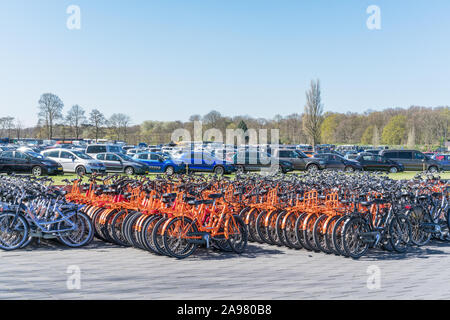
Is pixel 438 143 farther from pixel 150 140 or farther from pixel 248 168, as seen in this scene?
pixel 248 168

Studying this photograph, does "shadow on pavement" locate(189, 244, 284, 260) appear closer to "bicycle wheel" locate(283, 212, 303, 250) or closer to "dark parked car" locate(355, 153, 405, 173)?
"bicycle wheel" locate(283, 212, 303, 250)

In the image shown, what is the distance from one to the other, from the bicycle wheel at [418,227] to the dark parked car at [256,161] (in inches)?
761

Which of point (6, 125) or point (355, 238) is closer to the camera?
point (355, 238)

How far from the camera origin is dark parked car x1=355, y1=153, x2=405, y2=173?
101 feet

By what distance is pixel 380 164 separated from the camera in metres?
30.9

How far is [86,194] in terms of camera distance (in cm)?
962

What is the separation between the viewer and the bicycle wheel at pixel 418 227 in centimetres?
859

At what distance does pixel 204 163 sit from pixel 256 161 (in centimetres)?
340

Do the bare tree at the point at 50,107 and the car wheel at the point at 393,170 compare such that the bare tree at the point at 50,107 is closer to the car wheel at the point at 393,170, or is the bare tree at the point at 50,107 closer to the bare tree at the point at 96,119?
the bare tree at the point at 96,119

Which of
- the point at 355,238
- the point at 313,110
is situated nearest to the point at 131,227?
the point at 355,238

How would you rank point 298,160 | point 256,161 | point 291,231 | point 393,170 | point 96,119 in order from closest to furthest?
point 291,231
point 256,161
point 298,160
point 393,170
point 96,119

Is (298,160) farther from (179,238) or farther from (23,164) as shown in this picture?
(179,238)

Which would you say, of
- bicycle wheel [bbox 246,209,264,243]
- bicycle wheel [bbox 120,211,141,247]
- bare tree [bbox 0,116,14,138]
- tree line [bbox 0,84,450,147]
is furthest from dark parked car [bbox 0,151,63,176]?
bare tree [bbox 0,116,14,138]

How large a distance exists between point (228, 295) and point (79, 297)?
1692 millimetres
